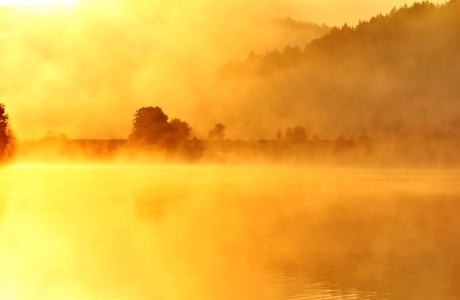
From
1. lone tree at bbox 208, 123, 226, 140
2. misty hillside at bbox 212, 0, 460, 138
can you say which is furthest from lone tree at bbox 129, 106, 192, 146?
misty hillside at bbox 212, 0, 460, 138

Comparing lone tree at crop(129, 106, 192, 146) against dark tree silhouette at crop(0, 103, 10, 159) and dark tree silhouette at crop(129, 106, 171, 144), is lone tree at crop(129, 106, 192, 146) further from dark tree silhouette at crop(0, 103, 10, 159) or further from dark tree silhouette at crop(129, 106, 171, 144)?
dark tree silhouette at crop(0, 103, 10, 159)

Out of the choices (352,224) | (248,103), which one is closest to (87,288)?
(352,224)

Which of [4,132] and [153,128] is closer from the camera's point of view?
[4,132]

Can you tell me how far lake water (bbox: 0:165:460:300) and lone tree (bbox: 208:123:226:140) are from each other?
241ft

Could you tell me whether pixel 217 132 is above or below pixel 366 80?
below

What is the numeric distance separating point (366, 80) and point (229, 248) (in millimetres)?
117296

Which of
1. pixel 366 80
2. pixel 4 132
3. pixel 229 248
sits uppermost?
pixel 366 80

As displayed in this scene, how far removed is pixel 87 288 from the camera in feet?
53.0

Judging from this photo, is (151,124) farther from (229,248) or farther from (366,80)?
(229,248)

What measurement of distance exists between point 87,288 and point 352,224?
13883mm

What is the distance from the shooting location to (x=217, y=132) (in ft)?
374

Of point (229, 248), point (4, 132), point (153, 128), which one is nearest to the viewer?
point (229, 248)

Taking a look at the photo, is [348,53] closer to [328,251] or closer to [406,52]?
[406,52]

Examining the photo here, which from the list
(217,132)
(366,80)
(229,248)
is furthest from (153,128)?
(229,248)
